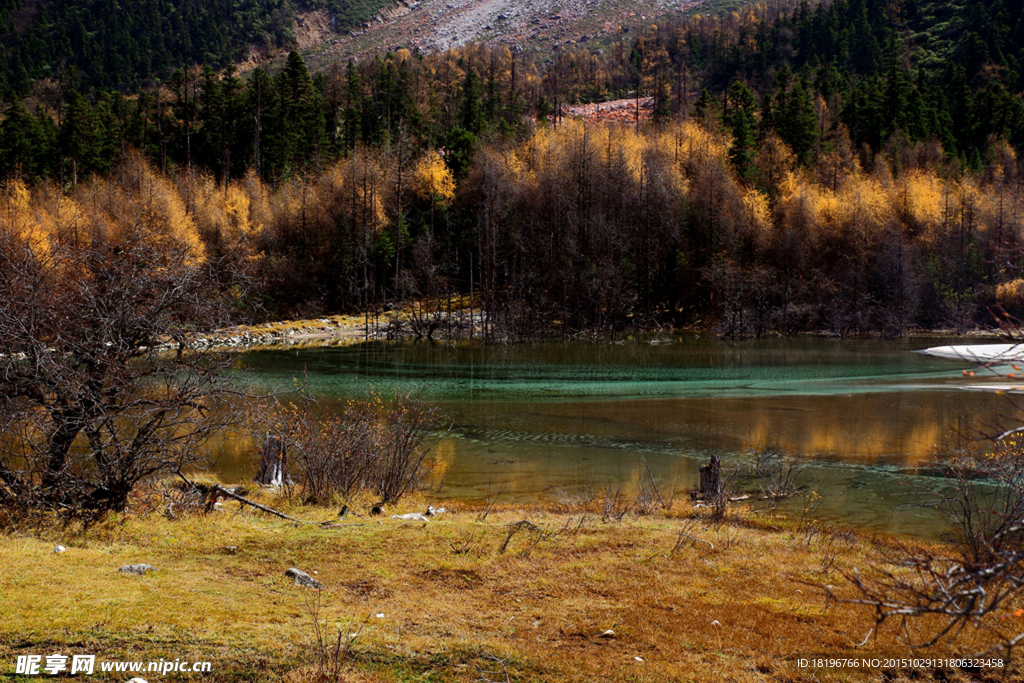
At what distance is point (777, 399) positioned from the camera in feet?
83.6

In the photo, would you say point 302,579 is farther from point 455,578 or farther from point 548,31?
point 548,31

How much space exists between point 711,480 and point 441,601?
706cm

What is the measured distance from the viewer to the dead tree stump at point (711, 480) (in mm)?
12602

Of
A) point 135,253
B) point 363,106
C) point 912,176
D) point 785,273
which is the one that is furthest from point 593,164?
point 135,253

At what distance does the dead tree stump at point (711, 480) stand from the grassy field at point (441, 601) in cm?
255

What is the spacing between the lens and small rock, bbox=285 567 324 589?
23.8ft

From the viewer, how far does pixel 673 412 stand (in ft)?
77.4

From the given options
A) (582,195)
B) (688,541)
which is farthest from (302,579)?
(582,195)

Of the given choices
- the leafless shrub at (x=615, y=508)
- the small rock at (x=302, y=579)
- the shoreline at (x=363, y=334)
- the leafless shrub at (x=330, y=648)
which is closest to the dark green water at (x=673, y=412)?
the leafless shrub at (x=615, y=508)

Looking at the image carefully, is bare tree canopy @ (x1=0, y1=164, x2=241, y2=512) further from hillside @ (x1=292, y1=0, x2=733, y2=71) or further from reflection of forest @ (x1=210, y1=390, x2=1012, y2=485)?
hillside @ (x1=292, y1=0, x2=733, y2=71)

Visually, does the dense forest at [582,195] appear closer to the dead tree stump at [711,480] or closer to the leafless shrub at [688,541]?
the dead tree stump at [711,480]

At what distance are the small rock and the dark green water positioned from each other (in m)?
6.80

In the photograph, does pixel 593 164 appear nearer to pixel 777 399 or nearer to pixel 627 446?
pixel 777 399

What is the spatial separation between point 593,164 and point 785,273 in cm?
1568
